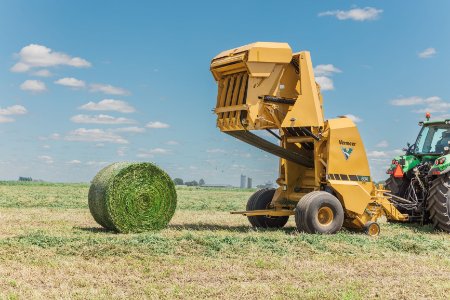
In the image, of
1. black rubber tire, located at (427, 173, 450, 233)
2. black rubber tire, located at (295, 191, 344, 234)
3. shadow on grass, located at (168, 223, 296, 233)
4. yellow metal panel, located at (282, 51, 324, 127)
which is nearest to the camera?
black rubber tire, located at (295, 191, 344, 234)

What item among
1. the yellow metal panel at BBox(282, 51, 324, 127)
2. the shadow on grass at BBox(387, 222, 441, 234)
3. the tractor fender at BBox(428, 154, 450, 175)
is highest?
the yellow metal panel at BBox(282, 51, 324, 127)

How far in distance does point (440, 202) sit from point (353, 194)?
1.96m

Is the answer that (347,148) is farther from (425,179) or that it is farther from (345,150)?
(425,179)

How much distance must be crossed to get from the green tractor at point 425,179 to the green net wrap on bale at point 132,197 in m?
4.37

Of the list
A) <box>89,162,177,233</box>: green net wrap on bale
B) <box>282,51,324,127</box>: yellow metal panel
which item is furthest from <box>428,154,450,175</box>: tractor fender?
<box>89,162,177,233</box>: green net wrap on bale

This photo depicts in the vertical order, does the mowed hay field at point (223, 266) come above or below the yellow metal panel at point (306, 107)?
below

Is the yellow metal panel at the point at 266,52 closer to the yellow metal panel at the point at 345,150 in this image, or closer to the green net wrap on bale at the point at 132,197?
the yellow metal panel at the point at 345,150

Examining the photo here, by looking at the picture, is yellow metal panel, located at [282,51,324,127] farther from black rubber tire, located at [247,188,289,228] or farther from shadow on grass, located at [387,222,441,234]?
shadow on grass, located at [387,222,441,234]

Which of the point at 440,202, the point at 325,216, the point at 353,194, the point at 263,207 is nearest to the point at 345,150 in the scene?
the point at 353,194

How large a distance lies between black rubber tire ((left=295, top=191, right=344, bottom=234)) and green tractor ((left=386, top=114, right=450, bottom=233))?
184 centimetres

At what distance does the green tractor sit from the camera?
1172cm

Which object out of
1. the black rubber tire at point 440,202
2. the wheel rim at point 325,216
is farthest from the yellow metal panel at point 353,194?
the black rubber tire at point 440,202

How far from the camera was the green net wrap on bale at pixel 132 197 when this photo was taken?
34.6 ft

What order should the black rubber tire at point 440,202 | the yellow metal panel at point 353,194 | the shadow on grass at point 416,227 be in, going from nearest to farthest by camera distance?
the yellow metal panel at point 353,194, the black rubber tire at point 440,202, the shadow on grass at point 416,227
